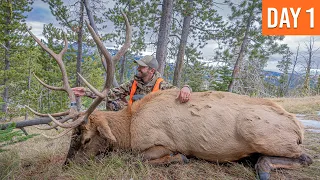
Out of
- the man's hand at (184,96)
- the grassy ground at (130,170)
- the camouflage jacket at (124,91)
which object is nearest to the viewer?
the grassy ground at (130,170)

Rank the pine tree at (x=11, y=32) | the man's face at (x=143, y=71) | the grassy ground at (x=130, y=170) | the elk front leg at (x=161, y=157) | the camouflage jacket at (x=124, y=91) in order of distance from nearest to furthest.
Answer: the grassy ground at (x=130, y=170), the elk front leg at (x=161, y=157), the man's face at (x=143, y=71), the camouflage jacket at (x=124, y=91), the pine tree at (x=11, y=32)

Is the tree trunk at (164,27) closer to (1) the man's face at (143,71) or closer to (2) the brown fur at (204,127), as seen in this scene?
(1) the man's face at (143,71)

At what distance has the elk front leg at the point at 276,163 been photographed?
3.05 metres

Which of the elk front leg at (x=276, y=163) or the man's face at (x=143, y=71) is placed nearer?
the elk front leg at (x=276, y=163)

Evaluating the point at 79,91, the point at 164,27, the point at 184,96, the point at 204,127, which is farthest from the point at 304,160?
the point at 164,27

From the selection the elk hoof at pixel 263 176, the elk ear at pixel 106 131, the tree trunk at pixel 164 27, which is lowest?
the elk hoof at pixel 263 176

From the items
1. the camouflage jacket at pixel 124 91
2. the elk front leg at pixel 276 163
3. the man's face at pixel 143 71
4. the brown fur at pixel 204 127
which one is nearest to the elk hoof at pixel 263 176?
the elk front leg at pixel 276 163

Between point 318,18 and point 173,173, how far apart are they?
38.3ft

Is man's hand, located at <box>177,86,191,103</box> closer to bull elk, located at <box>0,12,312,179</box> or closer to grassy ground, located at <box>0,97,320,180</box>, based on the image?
bull elk, located at <box>0,12,312,179</box>

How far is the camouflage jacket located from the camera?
4855mm

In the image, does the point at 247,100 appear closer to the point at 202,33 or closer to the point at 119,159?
the point at 119,159

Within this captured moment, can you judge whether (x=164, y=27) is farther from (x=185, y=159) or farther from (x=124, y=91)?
(x=185, y=159)

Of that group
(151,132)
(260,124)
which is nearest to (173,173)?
(151,132)

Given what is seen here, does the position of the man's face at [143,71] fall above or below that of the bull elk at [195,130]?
above
